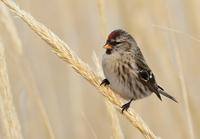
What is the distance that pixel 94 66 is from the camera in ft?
6.64

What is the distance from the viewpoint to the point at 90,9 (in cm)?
265

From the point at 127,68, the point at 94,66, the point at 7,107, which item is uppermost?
the point at 94,66

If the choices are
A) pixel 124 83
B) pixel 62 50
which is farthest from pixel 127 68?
pixel 62 50

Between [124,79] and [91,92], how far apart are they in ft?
2.10

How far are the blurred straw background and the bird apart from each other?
57 mm

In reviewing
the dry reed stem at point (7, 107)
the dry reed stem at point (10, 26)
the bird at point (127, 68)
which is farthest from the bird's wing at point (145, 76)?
the dry reed stem at point (7, 107)

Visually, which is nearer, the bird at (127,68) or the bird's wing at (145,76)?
the bird at (127,68)

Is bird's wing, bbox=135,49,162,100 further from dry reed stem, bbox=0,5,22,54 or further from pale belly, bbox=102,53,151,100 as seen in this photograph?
dry reed stem, bbox=0,5,22,54

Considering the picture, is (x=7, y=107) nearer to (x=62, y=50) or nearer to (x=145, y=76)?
(x=62, y=50)

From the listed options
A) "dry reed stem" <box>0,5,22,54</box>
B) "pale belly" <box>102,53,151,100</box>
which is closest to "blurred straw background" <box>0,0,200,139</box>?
"dry reed stem" <box>0,5,22,54</box>

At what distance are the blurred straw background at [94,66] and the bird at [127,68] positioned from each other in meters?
0.06

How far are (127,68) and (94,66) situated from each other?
0.15 m

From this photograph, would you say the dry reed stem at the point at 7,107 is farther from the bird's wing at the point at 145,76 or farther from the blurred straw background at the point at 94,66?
the bird's wing at the point at 145,76

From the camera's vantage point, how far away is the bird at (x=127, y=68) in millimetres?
1871
